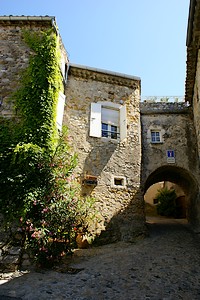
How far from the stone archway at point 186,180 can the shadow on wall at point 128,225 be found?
5.73 ft

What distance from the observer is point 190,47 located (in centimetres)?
715

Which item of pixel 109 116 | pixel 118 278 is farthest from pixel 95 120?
pixel 118 278

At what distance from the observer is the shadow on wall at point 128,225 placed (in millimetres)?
6625

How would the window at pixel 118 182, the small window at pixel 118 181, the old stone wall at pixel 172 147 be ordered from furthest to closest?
1. the old stone wall at pixel 172 147
2. the small window at pixel 118 181
3. the window at pixel 118 182

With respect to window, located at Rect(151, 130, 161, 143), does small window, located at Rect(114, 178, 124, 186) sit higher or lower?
lower

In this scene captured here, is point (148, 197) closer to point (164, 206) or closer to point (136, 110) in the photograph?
point (164, 206)

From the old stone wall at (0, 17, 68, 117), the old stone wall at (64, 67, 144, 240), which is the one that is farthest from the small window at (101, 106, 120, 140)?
the old stone wall at (0, 17, 68, 117)

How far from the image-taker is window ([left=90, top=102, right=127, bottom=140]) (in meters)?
8.00

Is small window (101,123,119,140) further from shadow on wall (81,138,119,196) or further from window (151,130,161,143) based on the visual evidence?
window (151,130,161,143)

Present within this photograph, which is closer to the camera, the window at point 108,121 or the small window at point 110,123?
the window at point 108,121

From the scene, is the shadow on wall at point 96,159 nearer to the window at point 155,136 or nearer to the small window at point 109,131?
the small window at point 109,131

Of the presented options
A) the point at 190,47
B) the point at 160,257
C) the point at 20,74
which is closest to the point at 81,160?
the point at 20,74

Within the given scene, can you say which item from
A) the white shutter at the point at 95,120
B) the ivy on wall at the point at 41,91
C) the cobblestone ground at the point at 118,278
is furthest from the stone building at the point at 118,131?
the cobblestone ground at the point at 118,278

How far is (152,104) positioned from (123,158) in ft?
12.3
